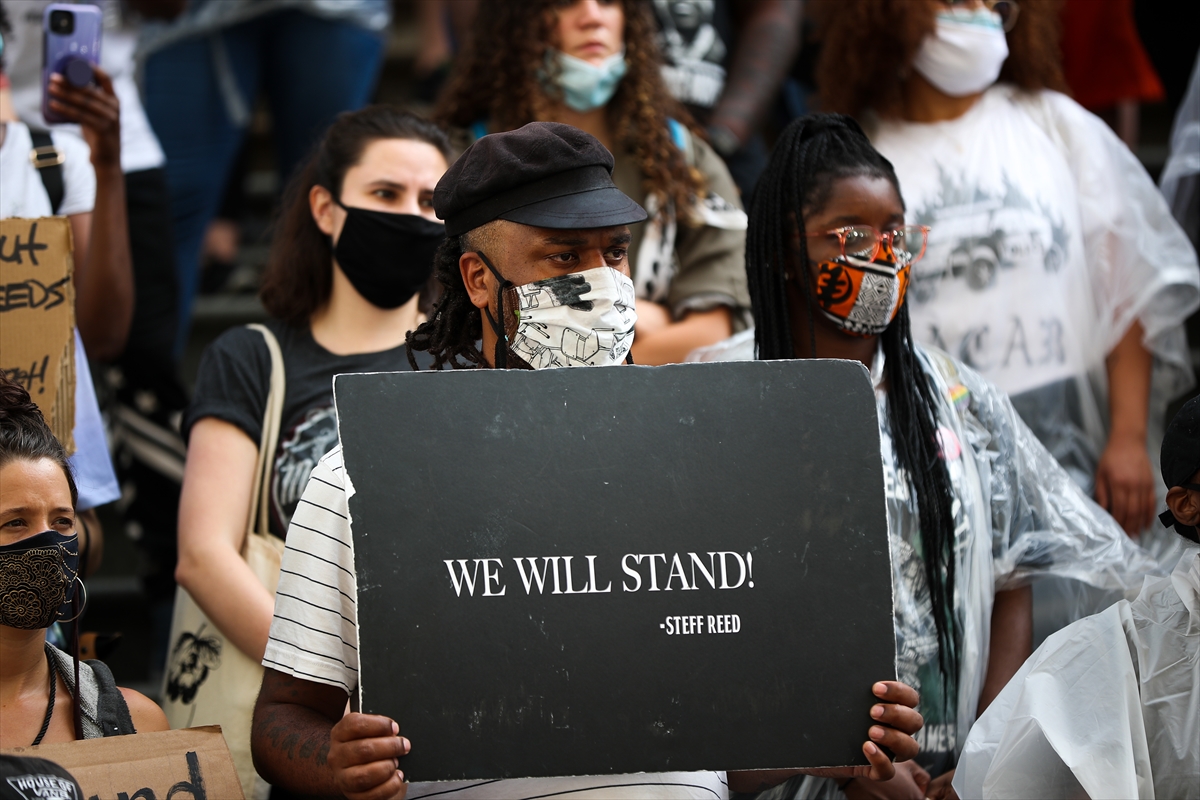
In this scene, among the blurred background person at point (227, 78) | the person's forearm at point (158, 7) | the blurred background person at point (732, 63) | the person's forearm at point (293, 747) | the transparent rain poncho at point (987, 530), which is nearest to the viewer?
the person's forearm at point (293, 747)

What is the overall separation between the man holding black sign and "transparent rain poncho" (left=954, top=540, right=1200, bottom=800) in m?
0.42

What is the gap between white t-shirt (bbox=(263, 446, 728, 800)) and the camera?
7.08 feet

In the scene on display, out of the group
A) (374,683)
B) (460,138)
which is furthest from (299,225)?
(374,683)

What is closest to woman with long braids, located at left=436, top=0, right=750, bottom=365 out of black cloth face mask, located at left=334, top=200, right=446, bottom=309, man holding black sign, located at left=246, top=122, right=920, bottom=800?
black cloth face mask, located at left=334, top=200, right=446, bottom=309

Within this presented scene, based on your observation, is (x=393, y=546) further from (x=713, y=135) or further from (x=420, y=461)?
(x=713, y=135)

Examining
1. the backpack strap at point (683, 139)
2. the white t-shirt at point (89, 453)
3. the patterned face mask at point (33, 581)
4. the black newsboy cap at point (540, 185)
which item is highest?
the black newsboy cap at point (540, 185)

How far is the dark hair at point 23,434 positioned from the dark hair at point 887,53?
2.50 m

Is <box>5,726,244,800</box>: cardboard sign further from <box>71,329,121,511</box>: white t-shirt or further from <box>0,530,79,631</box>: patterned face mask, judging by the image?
<box>71,329,121,511</box>: white t-shirt

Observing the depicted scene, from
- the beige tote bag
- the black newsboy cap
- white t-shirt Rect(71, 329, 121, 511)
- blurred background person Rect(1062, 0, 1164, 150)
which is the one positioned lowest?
the beige tote bag

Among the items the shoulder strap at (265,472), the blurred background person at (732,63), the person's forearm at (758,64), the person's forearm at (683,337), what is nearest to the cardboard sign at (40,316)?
the shoulder strap at (265,472)

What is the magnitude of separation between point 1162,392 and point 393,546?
2854 millimetres

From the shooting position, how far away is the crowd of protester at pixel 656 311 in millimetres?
2338

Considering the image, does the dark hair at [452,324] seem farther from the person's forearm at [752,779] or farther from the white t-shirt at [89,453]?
the white t-shirt at [89,453]

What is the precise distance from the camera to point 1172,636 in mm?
2445
